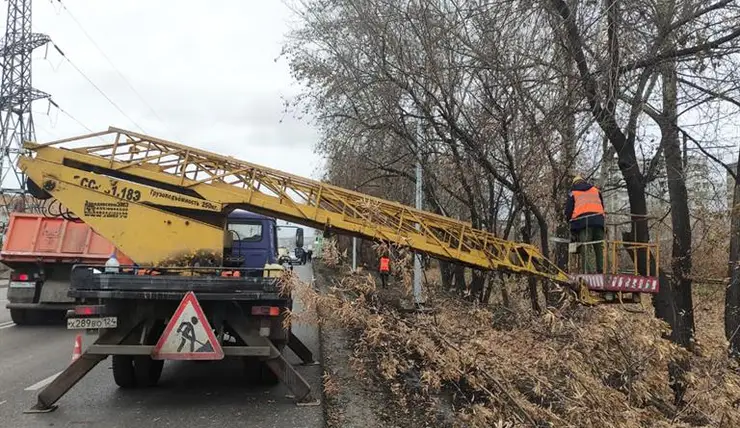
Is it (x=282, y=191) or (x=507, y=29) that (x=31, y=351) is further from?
(x=507, y=29)

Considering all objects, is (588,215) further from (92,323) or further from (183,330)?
(92,323)

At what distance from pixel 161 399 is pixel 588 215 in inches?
247

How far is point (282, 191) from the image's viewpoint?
8297 millimetres

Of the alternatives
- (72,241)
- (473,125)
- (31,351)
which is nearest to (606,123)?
(473,125)

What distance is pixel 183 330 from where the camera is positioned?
6.23 meters

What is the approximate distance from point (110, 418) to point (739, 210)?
7.69 meters

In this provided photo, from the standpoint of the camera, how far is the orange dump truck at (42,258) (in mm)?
12289

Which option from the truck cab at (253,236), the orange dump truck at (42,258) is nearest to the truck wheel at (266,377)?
the truck cab at (253,236)

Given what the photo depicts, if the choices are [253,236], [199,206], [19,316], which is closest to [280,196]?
[199,206]

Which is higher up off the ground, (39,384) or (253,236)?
(253,236)

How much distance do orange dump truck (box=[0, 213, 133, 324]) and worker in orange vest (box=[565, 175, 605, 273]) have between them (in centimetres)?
897

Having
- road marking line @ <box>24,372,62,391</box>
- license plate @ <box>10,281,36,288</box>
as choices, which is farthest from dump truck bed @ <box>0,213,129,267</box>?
road marking line @ <box>24,372,62,391</box>

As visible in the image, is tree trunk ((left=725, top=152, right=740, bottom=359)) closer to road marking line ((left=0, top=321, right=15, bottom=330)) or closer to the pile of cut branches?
the pile of cut branches

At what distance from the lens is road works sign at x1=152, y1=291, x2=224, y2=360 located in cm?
619
